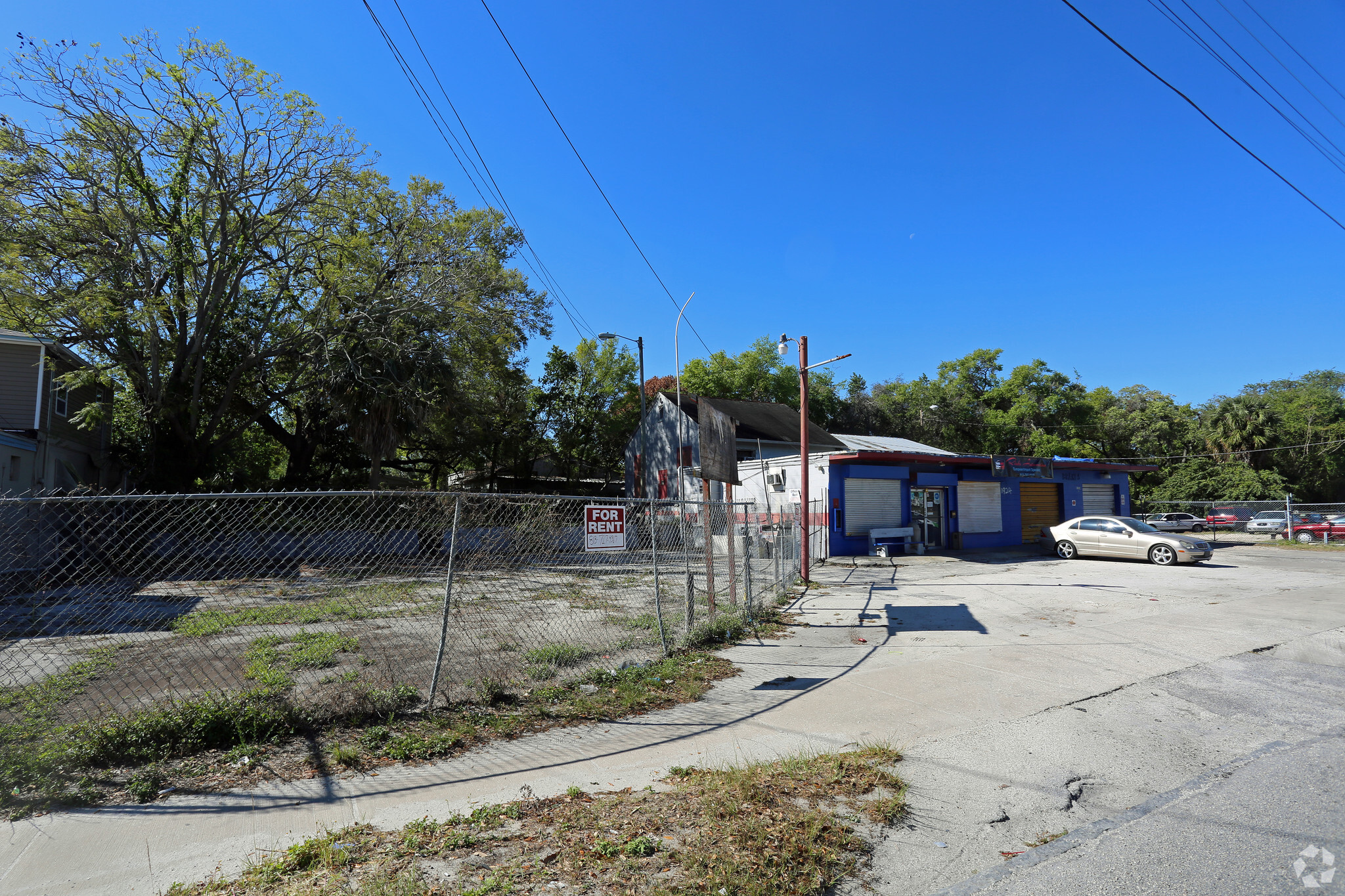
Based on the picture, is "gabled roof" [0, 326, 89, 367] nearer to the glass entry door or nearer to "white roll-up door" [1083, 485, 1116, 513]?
the glass entry door

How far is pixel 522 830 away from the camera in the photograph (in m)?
3.80

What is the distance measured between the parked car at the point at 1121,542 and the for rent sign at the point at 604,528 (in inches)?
747

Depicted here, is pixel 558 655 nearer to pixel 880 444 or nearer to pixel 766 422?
pixel 880 444

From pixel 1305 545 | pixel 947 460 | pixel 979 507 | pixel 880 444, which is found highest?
pixel 880 444

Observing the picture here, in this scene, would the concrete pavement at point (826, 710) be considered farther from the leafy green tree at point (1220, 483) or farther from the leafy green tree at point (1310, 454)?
the leafy green tree at point (1310, 454)

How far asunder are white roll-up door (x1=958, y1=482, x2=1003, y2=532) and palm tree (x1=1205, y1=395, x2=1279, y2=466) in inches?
1112

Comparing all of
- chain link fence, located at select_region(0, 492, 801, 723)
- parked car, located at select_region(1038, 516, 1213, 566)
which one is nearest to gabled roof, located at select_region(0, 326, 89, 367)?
chain link fence, located at select_region(0, 492, 801, 723)

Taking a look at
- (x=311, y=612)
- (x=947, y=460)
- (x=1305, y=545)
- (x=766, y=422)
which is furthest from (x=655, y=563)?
(x=1305, y=545)

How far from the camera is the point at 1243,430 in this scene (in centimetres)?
4397

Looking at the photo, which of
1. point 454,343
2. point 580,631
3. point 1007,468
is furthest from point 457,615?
point 1007,468

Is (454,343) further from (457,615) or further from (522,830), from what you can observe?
(522,830)

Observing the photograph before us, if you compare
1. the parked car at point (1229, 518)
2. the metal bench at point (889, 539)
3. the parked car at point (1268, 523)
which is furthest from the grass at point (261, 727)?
the parked car at point (1229, 518)

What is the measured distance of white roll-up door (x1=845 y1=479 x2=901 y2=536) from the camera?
915 inches

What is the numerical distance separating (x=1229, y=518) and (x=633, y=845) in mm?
→ 42601
